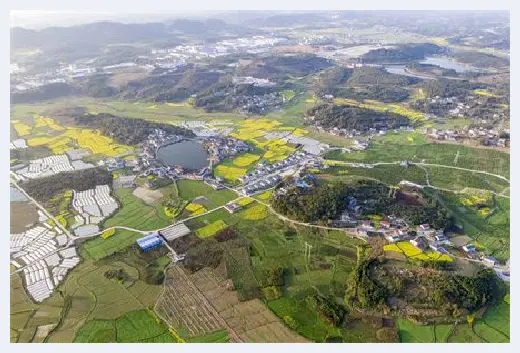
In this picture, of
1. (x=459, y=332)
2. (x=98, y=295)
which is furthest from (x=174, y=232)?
(x=459, y=332)

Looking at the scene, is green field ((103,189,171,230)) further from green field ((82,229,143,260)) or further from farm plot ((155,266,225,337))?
farm plot ((155,266,225,337))

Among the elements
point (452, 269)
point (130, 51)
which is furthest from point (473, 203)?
point (130, 51)

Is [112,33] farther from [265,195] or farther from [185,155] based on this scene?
[265,195]

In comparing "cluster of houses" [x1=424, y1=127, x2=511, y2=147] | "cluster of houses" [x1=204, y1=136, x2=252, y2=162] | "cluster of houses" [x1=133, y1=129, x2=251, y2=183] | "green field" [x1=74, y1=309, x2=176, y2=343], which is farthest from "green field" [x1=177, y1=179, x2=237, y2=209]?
"cluster of houses" [x1=424, y1=127, x2=511, y2=147]

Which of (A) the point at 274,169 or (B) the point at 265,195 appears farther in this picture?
(A) the point at 274,169

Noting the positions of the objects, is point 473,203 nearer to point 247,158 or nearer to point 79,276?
point 247,158
